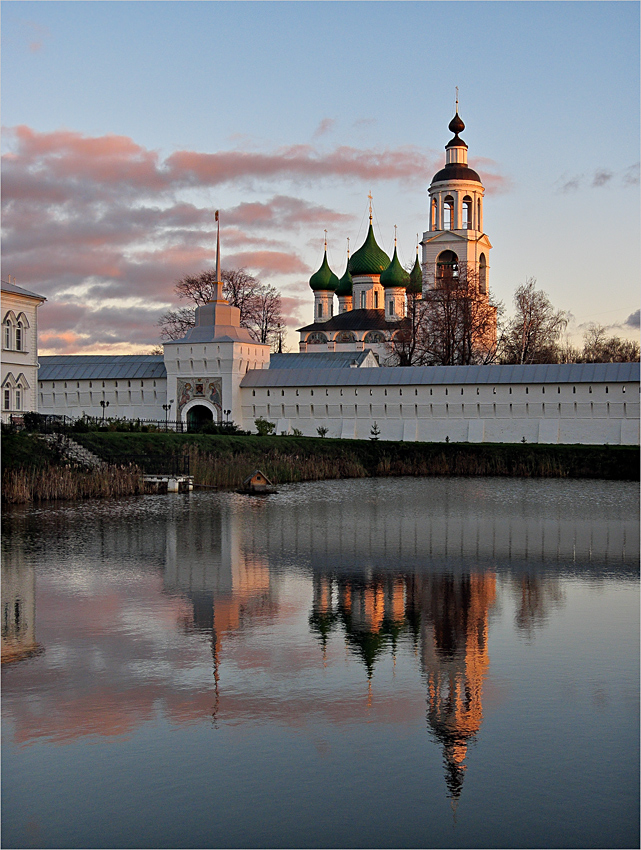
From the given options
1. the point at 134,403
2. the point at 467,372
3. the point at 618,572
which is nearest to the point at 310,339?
the point at 134,403

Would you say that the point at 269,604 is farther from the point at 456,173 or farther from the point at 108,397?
the point at 456,173

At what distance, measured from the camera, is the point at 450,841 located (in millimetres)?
4230

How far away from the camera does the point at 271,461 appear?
81.8 feet

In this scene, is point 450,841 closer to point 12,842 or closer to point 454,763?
point 454,763

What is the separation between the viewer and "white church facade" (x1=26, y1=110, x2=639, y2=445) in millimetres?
32750

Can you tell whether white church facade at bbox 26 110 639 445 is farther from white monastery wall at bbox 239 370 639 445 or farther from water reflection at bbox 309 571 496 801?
water reflection at bbox 309 571 496 801

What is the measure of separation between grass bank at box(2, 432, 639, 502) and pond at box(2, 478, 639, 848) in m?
6.28

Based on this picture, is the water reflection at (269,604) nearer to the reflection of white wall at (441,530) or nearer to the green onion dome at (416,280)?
the reflection of white wall at (441,530)

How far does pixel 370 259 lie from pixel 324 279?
518 cm

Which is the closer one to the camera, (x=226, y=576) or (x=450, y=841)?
(x=450, y=841)

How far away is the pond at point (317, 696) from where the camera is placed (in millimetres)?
4414

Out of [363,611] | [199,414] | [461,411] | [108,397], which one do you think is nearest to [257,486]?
[363,611]

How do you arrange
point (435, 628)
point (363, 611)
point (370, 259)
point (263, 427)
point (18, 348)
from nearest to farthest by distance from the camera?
point (435, 628), point (363, 611), point (18, 348), point (263, 427), point (370, 259)

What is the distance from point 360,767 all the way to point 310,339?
6208 centimetres
